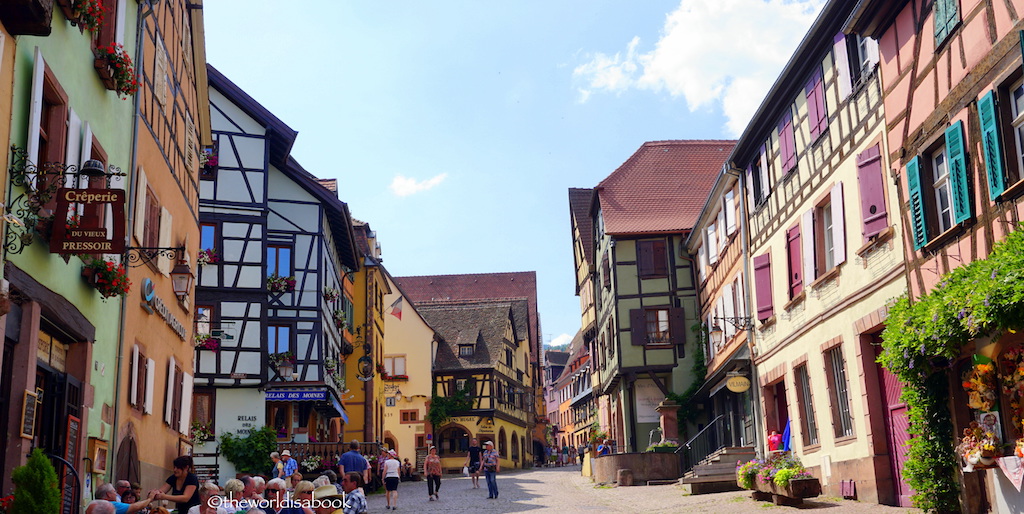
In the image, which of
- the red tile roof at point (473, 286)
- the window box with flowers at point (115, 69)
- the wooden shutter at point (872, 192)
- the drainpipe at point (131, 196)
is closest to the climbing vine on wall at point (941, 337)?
the wooden shutter at point (872, 192)

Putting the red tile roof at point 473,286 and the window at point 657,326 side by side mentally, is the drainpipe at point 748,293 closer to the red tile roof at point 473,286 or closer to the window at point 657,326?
the window at point 657,326

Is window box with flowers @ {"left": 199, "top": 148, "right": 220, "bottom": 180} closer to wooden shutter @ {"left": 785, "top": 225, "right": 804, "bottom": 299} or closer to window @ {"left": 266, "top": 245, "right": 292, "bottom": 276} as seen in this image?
window @ {"left": 266, "top": 245, "right": 292, "bottom": 276}

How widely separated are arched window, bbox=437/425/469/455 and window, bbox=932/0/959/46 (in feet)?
140

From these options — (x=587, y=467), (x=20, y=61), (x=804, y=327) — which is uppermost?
(x=20, y=61)

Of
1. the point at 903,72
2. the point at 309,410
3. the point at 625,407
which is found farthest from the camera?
the point at 625,407

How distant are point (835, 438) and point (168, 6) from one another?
13.2 metres

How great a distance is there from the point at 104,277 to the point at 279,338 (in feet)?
58.7

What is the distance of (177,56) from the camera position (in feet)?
58.9

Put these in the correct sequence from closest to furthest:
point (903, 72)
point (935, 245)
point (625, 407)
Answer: point (935, 245) < point (903, 72) < point (625, 407)

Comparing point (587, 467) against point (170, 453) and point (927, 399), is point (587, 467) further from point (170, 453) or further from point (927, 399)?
point (927, 399)

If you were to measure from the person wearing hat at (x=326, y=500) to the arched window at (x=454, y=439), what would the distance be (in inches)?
1677

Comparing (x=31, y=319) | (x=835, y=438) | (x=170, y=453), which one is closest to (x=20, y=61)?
(x=31, y=319)

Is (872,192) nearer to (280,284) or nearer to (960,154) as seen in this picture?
(960,154)

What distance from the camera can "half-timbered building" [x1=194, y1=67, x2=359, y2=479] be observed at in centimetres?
2659
